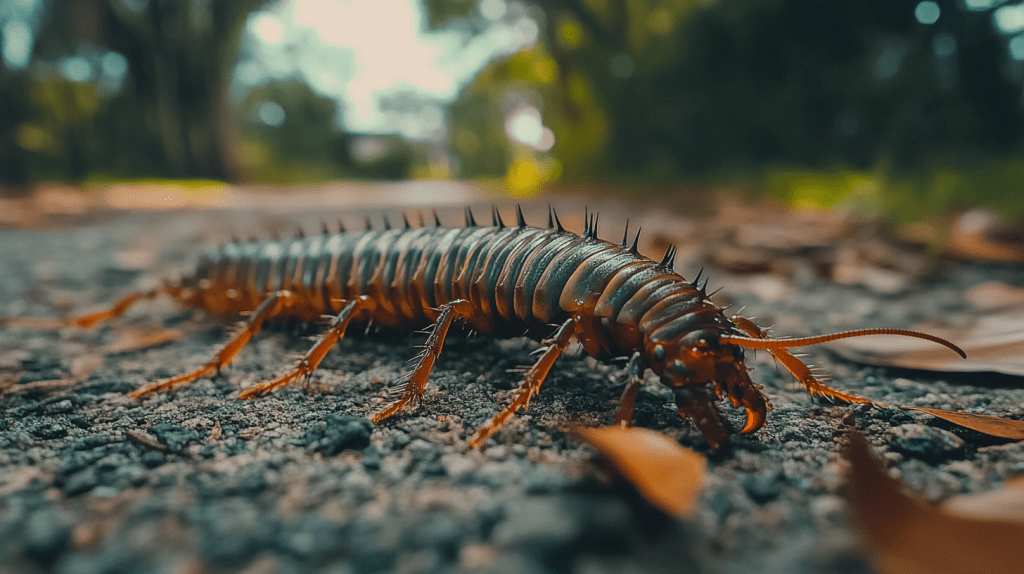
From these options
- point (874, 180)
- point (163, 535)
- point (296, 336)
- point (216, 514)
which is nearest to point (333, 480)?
point (216, 514)

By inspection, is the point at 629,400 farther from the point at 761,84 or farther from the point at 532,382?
the point at 761,84

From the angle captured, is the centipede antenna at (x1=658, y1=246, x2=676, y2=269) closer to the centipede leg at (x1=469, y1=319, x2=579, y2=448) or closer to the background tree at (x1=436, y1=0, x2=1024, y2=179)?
the centipede leg at (x1=469, y1=319, x2=579, y2=448)

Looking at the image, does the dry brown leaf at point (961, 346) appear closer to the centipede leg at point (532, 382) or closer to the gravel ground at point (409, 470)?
the gravel ground at point (409, 470)

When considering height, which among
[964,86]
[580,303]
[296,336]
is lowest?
[296,336]

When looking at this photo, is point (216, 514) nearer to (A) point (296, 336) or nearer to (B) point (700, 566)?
(B) point (700, 566)

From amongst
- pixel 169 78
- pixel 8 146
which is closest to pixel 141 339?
pixel 8 146

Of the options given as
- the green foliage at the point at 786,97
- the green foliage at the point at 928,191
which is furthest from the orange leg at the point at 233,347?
the green foliage at the point at 786,97
